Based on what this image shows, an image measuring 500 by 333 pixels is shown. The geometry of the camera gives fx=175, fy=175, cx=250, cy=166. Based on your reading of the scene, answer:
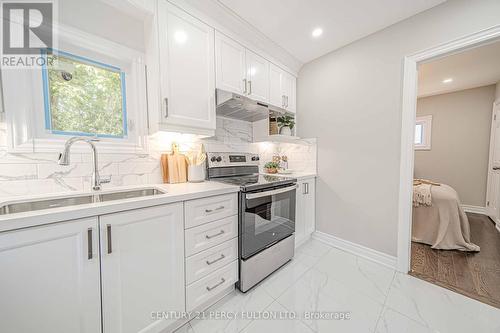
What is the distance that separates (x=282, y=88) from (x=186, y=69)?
1.34 meters

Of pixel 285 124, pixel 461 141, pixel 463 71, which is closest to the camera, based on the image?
pixel 285 124

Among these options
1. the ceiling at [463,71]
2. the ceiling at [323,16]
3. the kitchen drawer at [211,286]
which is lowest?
the kitchen drawer at [211,286]

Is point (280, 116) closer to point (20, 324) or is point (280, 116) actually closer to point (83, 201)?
point (83, 201)

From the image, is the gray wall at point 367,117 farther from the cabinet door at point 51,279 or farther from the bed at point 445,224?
the cabinet door at point 51,279

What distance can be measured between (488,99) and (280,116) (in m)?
4.40

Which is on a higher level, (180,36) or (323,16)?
(323,16)

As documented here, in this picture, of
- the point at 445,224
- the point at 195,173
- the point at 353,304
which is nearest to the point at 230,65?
the point at 195,173

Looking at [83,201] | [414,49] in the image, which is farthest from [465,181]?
[83,201]

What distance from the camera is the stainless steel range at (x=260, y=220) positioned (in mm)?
1446

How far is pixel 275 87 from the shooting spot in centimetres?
224

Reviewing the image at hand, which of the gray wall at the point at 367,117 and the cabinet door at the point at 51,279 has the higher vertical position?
the gray wall at the point at 367,117

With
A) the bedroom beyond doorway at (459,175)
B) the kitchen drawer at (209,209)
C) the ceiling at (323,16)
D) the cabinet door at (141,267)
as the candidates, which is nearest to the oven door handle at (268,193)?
the kitchen drawer at (209,209)

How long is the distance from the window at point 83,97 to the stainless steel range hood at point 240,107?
0.84 metres

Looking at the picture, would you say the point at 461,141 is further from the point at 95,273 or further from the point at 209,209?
the point at 95,273
